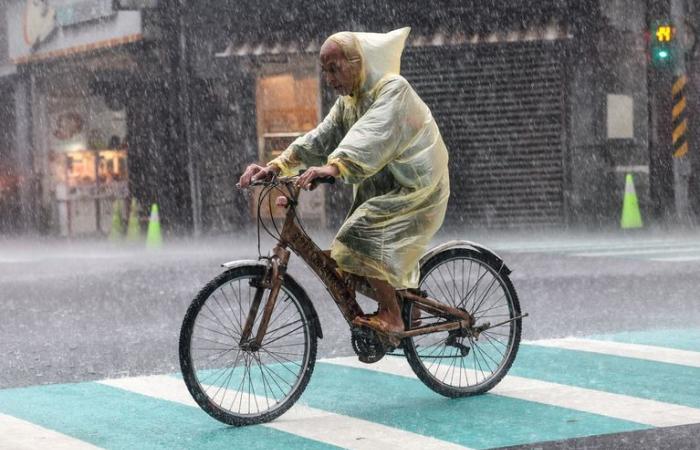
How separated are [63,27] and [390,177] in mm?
21025

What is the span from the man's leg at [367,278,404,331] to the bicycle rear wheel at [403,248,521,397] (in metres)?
0.27

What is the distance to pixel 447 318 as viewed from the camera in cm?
660

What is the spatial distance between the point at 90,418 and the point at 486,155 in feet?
53.4

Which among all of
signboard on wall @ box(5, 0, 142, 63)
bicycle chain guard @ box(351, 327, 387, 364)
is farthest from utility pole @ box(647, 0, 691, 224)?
bicycle chain guard @ box(351, 327, 387, 364)

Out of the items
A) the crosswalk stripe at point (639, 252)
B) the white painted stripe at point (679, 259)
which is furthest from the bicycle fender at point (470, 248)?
the crosswalk stripe at point (639, 252)

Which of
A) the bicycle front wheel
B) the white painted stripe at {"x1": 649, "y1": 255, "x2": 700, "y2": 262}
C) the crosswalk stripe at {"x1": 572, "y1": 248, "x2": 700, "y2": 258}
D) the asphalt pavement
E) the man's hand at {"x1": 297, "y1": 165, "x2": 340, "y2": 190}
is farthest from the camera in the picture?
the crosswalk stripe at {"x1": 572, "y1": 248, "x2": 700, "y2": 258}

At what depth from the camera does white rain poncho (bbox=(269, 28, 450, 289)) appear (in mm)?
6027

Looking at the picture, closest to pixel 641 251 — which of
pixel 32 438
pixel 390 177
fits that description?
pixel 390 177

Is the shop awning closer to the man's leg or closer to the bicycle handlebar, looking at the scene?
the man's leg

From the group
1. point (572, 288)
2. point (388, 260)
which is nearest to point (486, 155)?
point (572, 288)

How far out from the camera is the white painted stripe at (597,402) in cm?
586

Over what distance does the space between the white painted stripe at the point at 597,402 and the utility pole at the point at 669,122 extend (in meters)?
15.2

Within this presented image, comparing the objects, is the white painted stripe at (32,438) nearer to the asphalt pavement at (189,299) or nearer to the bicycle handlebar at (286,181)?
the asphalt pavement at (189,299)

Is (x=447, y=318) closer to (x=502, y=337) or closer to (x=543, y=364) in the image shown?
(x=502, y=337)
